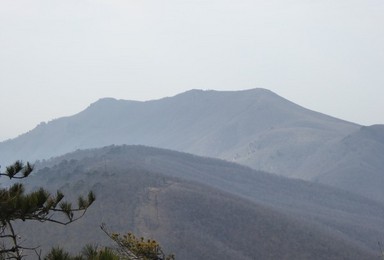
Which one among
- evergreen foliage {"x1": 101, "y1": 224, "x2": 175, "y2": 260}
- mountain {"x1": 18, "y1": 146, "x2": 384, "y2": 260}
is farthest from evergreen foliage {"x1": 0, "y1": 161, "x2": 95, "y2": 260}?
mountain {"x1": 18, "y1": 146, "x2": 384, "y2": 260}

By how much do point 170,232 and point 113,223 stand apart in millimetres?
12129

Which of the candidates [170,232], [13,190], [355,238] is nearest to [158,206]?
[170,232]

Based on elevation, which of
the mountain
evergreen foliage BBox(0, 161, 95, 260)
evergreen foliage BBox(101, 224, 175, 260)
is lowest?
the mountain

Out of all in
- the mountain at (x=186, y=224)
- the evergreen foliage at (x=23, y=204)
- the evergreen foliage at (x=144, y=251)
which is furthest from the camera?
the mountain at (x=186, y=224)

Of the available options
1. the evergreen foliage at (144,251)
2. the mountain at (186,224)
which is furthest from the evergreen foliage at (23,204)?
the mountain at (186,224)

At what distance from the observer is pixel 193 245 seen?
116125 mm

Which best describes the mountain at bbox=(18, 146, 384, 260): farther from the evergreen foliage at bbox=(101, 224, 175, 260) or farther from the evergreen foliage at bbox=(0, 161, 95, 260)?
the evergreen foliage at bbox=(0, 161, 95, 260)

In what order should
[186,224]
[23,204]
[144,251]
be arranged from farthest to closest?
[186,224] < [144,251] < [23,204]

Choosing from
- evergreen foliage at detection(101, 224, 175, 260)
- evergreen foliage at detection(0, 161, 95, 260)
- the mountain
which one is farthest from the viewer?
the mountain

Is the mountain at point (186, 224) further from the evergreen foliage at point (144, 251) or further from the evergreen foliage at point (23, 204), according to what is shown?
the evergreen foliage at point (23, 204)

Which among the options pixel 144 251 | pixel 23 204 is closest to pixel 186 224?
pixel 144 251

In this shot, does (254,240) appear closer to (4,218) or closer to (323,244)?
(323,244)

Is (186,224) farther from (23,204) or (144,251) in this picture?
(23,204)

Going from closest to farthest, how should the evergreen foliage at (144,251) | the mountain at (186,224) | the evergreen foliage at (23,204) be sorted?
the evergreen foliage at (23,204) → the evergreen foliage at (144,251) → the mountain at (186,224)
